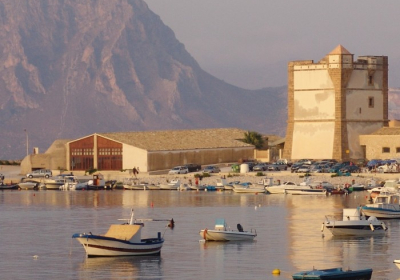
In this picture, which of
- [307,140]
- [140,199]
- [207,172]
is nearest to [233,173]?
[207,172]

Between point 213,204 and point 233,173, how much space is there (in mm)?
31034

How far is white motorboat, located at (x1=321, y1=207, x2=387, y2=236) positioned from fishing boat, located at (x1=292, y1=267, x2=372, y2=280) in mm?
16736

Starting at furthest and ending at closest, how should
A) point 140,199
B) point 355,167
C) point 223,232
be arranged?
point 355,167, point 140,199, point 223,232

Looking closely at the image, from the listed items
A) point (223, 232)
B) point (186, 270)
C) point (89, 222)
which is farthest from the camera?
point (89, 222)

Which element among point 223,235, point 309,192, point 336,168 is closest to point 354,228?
point 223,235

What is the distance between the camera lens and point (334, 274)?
45844 mm

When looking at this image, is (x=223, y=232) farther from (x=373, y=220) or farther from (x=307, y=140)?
(x=307, y=140)

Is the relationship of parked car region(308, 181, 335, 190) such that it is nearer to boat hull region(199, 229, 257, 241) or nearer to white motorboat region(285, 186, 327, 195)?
white motorboat region(285, 186, 327, 195)

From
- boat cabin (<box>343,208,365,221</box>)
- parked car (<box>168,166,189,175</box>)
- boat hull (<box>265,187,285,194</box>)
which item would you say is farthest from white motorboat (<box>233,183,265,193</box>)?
boat cabin (<box>343,208,365,221</box>)

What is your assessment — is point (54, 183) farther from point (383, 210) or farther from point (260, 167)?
point (383, 210)

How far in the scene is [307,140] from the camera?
440 ft

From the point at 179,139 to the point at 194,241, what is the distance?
7591 cm

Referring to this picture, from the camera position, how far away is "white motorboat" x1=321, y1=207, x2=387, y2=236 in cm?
6450


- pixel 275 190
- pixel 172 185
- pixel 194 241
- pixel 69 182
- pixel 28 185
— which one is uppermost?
pixel 69 182
